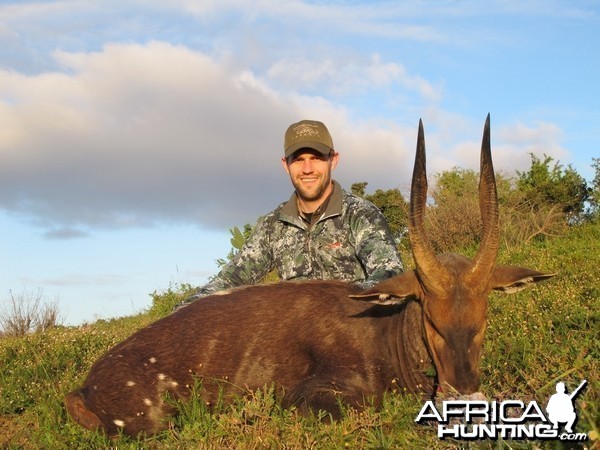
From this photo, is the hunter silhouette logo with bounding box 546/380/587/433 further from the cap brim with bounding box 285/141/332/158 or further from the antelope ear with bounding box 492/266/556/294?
the cap brim with bounding box 285/141/332/158

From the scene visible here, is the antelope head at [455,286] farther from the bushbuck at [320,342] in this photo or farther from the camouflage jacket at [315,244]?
the camouflage jacket at [315,244]

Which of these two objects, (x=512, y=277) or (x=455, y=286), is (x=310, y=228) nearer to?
(x=512, y=277)

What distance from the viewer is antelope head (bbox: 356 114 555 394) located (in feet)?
15.5

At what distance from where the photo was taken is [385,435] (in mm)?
4438

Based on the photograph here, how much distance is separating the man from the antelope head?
265 centimetres

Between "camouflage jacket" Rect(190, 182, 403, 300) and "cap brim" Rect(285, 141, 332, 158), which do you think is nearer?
"camouflage jacket" Rect(190, 182, 403, 300)

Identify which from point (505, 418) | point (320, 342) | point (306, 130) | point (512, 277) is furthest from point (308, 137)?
point (505, 418)

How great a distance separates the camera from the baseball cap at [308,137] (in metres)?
8.18

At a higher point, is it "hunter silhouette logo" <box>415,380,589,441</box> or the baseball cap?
the baseball cap

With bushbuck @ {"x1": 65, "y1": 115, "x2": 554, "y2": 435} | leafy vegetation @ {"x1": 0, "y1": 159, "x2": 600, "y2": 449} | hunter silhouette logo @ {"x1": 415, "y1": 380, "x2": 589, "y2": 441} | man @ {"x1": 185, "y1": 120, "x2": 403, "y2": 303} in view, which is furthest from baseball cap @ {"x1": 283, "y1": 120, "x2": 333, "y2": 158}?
hunter silhouette logo @ {"x1": 415, "y1": 380, "x2": 589, "y2": 441}

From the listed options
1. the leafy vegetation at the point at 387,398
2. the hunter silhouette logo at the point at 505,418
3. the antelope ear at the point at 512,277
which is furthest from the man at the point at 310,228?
the hunter silhouette logo at the point at 505,418

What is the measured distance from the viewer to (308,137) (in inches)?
323

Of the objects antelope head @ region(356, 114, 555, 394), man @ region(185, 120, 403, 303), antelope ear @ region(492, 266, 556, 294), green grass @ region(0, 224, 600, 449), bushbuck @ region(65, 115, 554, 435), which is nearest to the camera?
green grass @ region(0, 224, 600, 449)

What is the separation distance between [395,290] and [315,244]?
319 cm
